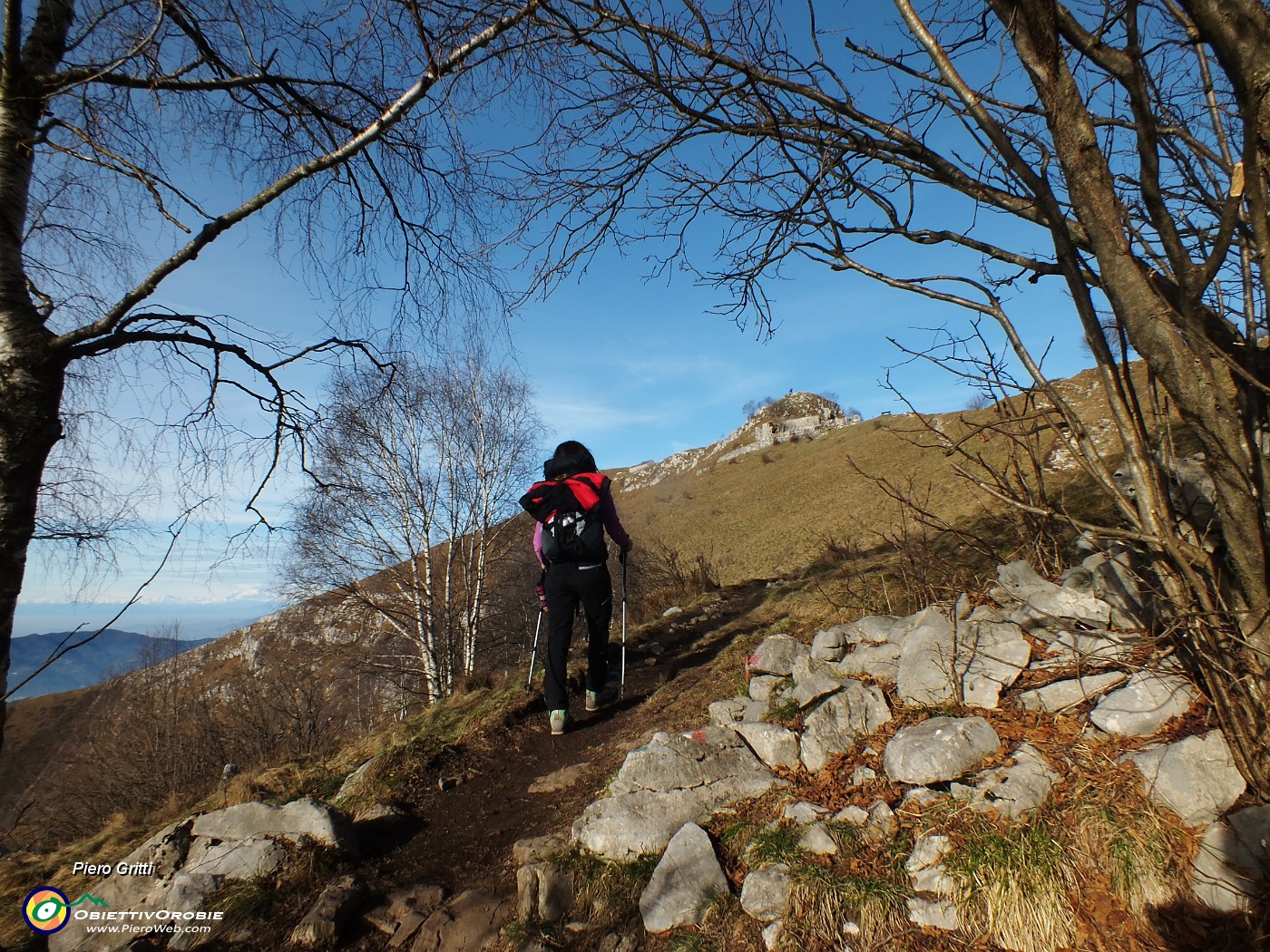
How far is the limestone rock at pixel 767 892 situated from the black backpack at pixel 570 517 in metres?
2.81

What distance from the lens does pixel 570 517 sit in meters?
5.07

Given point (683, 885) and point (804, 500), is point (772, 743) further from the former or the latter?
point (804, 500)

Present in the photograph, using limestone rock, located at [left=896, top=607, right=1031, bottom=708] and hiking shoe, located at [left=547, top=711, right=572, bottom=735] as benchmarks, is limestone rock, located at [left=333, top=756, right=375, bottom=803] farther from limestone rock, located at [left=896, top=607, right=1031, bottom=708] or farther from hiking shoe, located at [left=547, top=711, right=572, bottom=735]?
limestone rock, located at [left=896, top=607, right=1031, bottom=708]

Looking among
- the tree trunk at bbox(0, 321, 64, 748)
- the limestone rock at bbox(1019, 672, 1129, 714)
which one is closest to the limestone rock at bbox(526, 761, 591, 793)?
the limestone rock at bbox(1019, 672, 1129, 714)

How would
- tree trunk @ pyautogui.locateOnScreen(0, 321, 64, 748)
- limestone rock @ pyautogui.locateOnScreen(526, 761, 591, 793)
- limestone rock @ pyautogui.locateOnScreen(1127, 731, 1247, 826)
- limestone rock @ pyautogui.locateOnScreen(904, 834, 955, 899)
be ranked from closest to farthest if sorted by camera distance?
tree trunk @ pyautogui.locateOnScreen(0, 321, 64, 748) < limestone rock @ pyautogui.locateOnScreen(1127, 731, 1247, 826) < limestone rock @ pyautogui.locateOnScreen(904, 834, 955, 899) < limestone rock @ pyautogui.locateOnScreen(526, 761, 591, 793)

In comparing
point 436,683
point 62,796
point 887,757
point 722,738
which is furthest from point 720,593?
point 62,796

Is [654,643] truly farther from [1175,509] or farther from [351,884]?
[1175,509]

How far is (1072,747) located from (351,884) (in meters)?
3.63

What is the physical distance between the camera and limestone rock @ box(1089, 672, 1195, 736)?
2.66m

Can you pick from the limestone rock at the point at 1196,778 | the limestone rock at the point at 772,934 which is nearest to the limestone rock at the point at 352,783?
the limestone rock at the point at 772,934

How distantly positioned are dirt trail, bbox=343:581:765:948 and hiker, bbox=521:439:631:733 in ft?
1.38

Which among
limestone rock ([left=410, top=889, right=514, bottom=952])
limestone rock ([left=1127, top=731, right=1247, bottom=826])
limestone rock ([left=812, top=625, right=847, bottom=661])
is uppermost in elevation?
limestone rock ([left=812, top=625, right=847, bottom=661])

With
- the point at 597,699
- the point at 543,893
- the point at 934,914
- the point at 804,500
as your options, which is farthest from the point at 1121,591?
the point at 804,500

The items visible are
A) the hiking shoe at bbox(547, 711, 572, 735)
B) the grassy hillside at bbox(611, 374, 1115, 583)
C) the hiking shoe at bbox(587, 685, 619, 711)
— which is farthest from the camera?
the grassy hillside at bbox(611, 374, 1115, 583)
